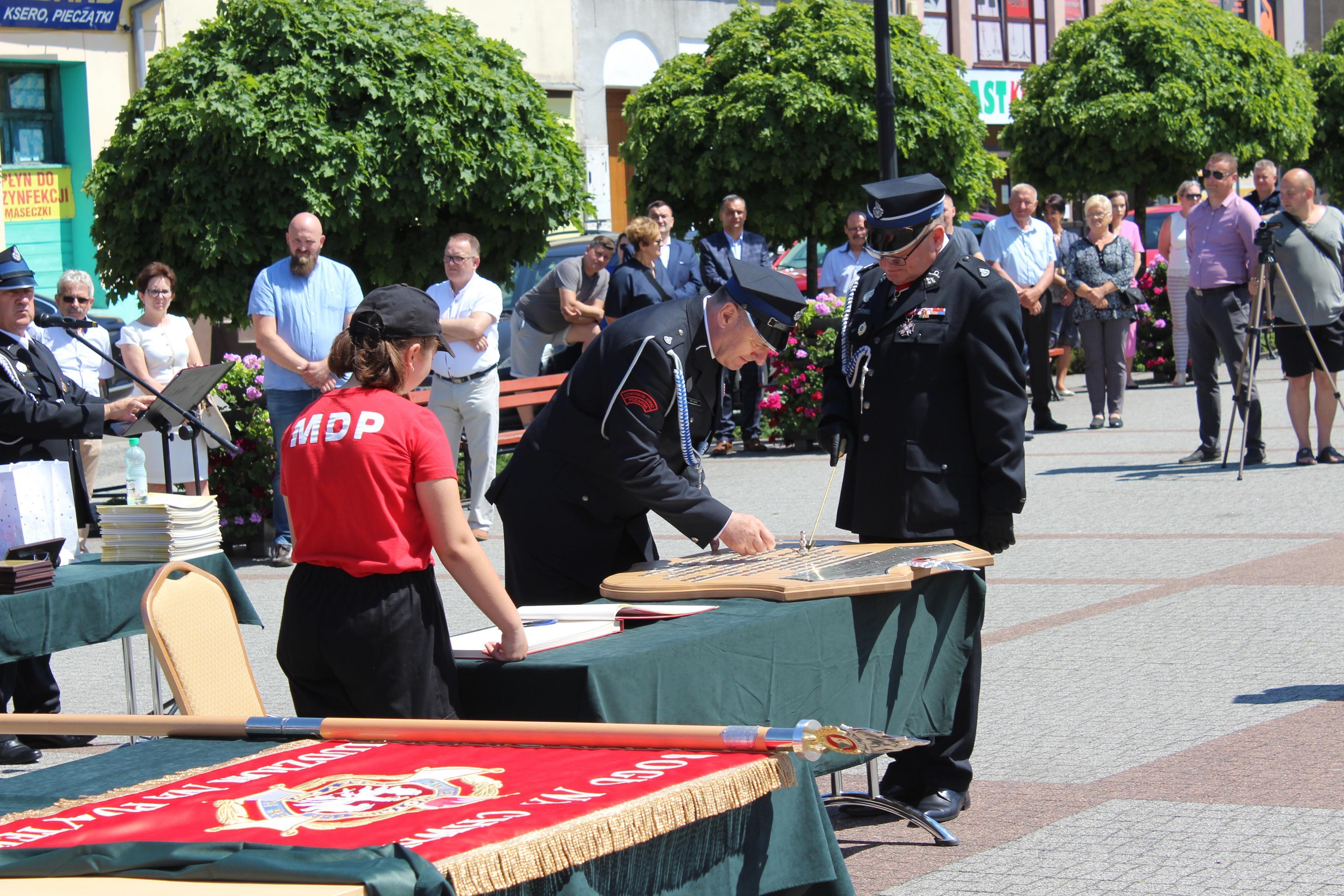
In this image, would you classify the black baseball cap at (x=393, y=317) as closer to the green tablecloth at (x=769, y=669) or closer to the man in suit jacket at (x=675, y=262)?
the green tablecloth at (x=769, y=669)

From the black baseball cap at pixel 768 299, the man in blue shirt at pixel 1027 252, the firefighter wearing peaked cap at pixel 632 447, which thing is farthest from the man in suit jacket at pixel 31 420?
the man in blue shirt at pixel 1027 252

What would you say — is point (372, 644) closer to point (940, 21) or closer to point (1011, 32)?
point (940, 21)

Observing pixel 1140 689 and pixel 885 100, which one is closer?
pixel 1140 689

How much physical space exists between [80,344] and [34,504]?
515cm

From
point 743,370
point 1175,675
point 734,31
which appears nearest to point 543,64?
point 734,31

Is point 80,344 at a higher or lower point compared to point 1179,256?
lower

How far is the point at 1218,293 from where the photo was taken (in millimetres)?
12461

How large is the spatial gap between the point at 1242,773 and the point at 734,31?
1521 centimetres

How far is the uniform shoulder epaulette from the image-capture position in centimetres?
511

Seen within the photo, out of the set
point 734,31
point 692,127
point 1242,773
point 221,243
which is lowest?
point 1242,773

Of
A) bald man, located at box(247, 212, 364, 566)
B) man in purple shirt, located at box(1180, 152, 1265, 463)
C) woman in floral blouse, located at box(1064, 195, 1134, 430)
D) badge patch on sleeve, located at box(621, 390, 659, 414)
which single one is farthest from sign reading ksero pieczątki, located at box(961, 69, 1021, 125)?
badge patch on sleeve, located at box(621, 390, 659, 414)

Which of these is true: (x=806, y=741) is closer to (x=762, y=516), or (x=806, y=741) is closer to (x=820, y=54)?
(x=762, y=516)

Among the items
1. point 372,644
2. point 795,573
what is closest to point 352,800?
point 372,644

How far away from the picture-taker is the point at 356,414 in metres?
3.84
